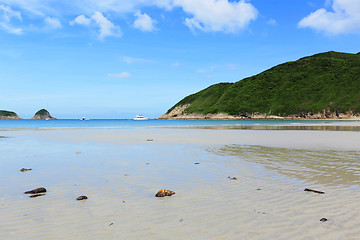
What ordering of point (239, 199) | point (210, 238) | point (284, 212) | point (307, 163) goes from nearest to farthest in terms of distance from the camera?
1. point (210, 238)
2. point (284, 212)
3. point (239, 199)
4. point (307, 163)

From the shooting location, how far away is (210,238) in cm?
571

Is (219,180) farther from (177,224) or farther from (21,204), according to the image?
(21,204)

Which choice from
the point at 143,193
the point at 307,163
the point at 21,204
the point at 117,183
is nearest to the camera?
the point at 21,204

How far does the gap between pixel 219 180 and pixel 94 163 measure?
788cm

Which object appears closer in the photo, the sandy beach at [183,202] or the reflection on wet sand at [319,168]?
the sandy beach at [183,202]

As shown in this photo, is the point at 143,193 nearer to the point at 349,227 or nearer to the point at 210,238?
the point at 210,238

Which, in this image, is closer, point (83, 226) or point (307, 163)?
point (83, 226)

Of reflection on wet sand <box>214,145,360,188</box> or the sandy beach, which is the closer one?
the sandy beach

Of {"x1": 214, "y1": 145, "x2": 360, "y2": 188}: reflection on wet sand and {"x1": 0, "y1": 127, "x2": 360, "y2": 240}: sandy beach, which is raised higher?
{"x1": 0, "y1": 127, "x2": 360, "y2": 240}: sandy beach

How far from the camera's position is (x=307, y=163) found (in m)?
15.0

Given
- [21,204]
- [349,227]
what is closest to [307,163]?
[349,227]

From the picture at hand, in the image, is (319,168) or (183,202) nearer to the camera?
(183,202)

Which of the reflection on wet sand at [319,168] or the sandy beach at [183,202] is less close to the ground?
the sandy beach at [183,202]

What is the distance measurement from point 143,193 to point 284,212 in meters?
4.50
